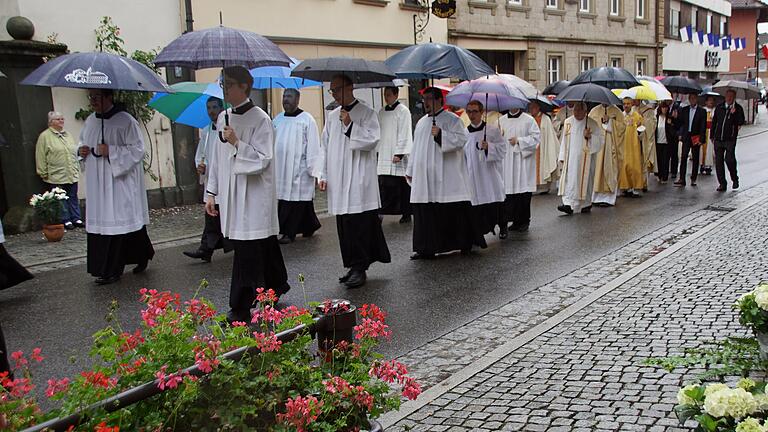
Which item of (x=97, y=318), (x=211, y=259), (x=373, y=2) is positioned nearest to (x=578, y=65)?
(x=373, y=2)

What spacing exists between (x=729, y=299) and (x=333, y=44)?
14.5 m

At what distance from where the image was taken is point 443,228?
9.88 metres

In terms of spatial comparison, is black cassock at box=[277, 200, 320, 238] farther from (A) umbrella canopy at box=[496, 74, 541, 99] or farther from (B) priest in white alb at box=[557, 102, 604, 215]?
(B) priest in white alb at box=[557, 102, 604, 215]

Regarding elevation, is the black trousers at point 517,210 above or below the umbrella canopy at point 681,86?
below

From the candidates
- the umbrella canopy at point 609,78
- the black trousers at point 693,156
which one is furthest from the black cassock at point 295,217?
the black trousers at point 693,156

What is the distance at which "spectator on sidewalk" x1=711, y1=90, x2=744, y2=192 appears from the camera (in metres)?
16.0

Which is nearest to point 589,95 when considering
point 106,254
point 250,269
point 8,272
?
point 250,269

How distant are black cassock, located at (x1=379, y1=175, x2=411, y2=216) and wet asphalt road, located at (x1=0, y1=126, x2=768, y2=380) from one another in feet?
1.40

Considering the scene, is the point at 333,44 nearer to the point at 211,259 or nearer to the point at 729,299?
the point at 211,259

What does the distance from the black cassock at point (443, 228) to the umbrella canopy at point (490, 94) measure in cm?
153

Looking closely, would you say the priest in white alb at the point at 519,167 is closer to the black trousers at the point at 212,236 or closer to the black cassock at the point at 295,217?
the black cassock at the point at 295,217

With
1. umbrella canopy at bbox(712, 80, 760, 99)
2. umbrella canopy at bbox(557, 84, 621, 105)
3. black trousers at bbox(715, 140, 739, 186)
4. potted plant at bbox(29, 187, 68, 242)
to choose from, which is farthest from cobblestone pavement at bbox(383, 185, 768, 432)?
umbrella canopy at bbox(712, 80, 760, 99)

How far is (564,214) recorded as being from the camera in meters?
13.6

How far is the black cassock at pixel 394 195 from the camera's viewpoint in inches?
507
